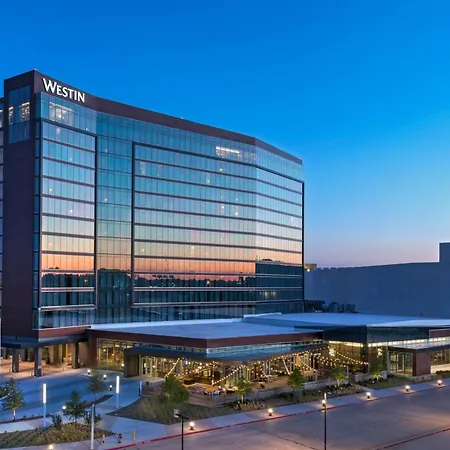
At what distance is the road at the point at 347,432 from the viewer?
3844cm

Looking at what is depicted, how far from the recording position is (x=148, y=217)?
3492 inches

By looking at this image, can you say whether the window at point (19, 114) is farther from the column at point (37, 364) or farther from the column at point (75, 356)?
the column at point (75, 356)

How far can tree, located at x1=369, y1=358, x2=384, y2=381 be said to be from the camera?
63.0 m

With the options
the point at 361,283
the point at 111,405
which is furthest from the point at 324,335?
the point at 361,283

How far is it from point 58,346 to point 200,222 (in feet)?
106

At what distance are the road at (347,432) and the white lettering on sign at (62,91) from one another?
168 ft

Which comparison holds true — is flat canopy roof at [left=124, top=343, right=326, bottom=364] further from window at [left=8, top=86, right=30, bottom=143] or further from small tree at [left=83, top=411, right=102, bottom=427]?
window at [left=8, top=86, right=30, bottom=143]

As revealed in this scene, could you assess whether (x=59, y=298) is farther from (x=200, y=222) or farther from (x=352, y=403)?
(x=352, y=403)

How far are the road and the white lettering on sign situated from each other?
51.4 meters

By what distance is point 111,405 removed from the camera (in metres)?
50.4

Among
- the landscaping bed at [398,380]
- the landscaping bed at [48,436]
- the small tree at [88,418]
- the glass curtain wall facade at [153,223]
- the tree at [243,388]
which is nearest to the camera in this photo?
the landscaping bed at [48,436]

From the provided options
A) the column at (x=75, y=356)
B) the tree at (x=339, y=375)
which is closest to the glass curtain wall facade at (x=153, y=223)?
the column at (x=75, y=356)

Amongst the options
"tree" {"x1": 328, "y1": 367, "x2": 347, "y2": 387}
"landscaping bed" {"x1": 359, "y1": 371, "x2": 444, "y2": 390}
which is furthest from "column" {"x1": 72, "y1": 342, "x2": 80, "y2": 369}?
"landscaping bed" {"x1": 359, "y1": 371, "x2": 444, "y2": 390}

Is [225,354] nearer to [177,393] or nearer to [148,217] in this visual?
[177,393]
